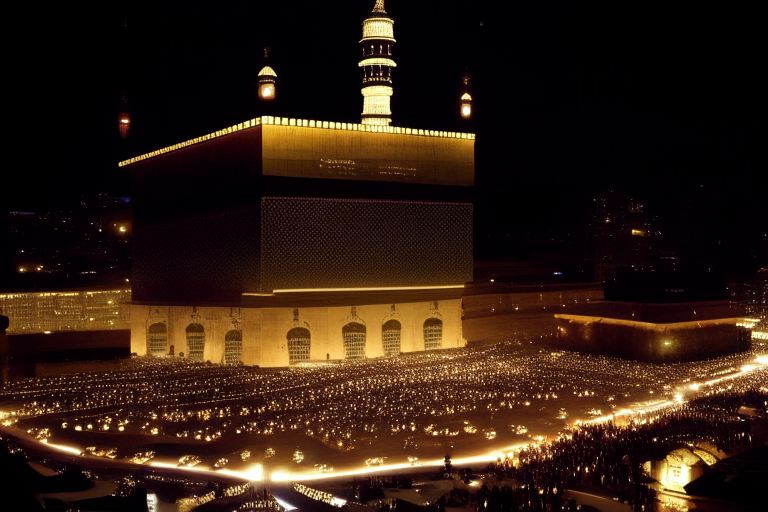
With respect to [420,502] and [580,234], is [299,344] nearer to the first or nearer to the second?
[420,502]

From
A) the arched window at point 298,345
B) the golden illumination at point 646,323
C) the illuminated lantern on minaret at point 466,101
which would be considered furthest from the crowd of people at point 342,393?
the illuminated lantern on minaret at point 466,101

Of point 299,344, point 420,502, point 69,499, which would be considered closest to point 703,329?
point 299,344

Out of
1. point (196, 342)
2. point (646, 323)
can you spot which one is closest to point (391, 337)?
point (196, 342)

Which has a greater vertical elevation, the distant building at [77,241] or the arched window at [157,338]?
the distant building at [77,241]

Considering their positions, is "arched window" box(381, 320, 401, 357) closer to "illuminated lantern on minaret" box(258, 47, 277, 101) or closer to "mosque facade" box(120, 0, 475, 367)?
"mosque facade" box(120, 0, 475, 367)

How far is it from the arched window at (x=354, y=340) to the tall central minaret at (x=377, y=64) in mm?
8424

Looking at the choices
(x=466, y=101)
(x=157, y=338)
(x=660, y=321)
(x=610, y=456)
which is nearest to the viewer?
(x=610, y=456)

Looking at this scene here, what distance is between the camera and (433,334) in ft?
76.8

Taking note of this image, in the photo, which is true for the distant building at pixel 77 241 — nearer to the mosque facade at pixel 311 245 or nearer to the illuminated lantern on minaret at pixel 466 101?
the mosque facade at pixel 311 245

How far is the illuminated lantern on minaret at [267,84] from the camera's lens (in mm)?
24391

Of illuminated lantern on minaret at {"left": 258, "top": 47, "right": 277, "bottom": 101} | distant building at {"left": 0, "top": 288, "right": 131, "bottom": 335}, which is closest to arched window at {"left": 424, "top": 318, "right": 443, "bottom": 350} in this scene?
illuminated lantern on minaret at {"left": 258, "top": 47, "right": 277, "bottom": 101}

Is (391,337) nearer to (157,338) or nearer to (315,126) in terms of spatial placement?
(315,126)

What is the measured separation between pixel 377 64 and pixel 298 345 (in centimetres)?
1130

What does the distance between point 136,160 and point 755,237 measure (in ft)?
91.6
